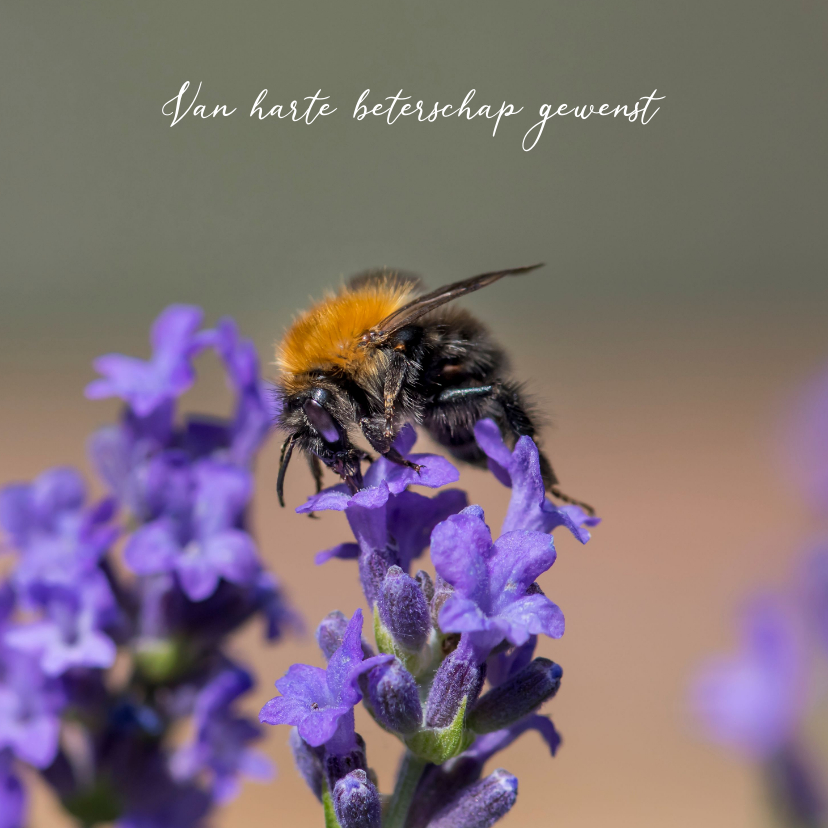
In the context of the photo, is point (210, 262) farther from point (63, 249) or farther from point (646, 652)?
point (646, 652)

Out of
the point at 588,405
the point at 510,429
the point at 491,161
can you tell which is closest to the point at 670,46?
the point at 491,161

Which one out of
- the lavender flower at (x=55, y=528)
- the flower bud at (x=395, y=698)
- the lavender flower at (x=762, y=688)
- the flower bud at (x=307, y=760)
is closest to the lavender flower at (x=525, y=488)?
the flower bud at (x=395, y=698)

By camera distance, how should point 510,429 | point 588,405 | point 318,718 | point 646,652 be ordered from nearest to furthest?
1. point 318,718
2. point 510,429
3. point 646,652
4. point 588,405

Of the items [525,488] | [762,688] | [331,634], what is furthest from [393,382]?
[762,688]

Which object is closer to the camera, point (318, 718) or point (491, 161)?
point (318, 718)

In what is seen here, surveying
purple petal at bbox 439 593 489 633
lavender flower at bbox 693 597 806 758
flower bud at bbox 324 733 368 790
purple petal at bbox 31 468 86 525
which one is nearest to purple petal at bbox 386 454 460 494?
purple petal at bbox 439 593 489 633

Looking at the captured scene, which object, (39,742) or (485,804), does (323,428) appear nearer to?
(485,804)
